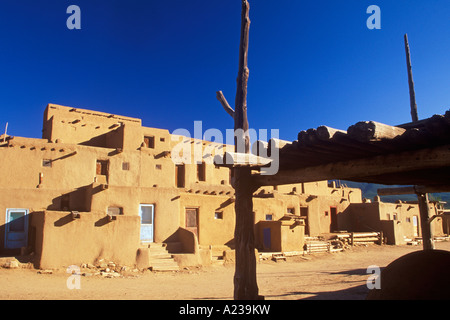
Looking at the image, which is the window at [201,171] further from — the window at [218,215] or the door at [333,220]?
the door at [333,220]

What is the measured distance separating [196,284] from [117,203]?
6212 millimetres

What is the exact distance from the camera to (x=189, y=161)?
25.3 m

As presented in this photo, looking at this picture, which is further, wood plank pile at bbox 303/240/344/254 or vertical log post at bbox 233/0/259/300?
wood plank pile at bbox 303/240/344/254

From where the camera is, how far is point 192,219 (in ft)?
62.0

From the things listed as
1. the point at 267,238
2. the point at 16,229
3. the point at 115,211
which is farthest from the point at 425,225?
the point at 16,229

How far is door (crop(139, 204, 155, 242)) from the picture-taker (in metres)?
17.2

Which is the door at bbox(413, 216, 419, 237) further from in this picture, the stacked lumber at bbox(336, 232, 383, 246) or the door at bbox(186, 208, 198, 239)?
the door at bbox(186, 208, 198, 239)

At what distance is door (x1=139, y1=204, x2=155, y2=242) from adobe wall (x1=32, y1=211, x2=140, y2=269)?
6.12ft

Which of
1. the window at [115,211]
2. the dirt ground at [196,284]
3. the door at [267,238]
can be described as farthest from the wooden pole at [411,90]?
the window at [115,211]

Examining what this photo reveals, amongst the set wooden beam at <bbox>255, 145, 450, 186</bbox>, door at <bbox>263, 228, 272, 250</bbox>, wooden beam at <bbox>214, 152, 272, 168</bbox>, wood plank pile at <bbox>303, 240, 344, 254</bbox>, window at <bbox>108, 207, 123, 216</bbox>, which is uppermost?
wooden beam at <bbox>214, 152, 272, 168</bbox>

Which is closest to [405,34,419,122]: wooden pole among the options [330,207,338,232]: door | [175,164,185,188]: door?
[175,164,185,188]: door

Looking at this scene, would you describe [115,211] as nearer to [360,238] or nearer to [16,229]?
[16,229]

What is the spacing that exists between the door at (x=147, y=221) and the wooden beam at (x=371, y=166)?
40.3 ft

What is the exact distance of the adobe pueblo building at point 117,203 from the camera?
14547mm
